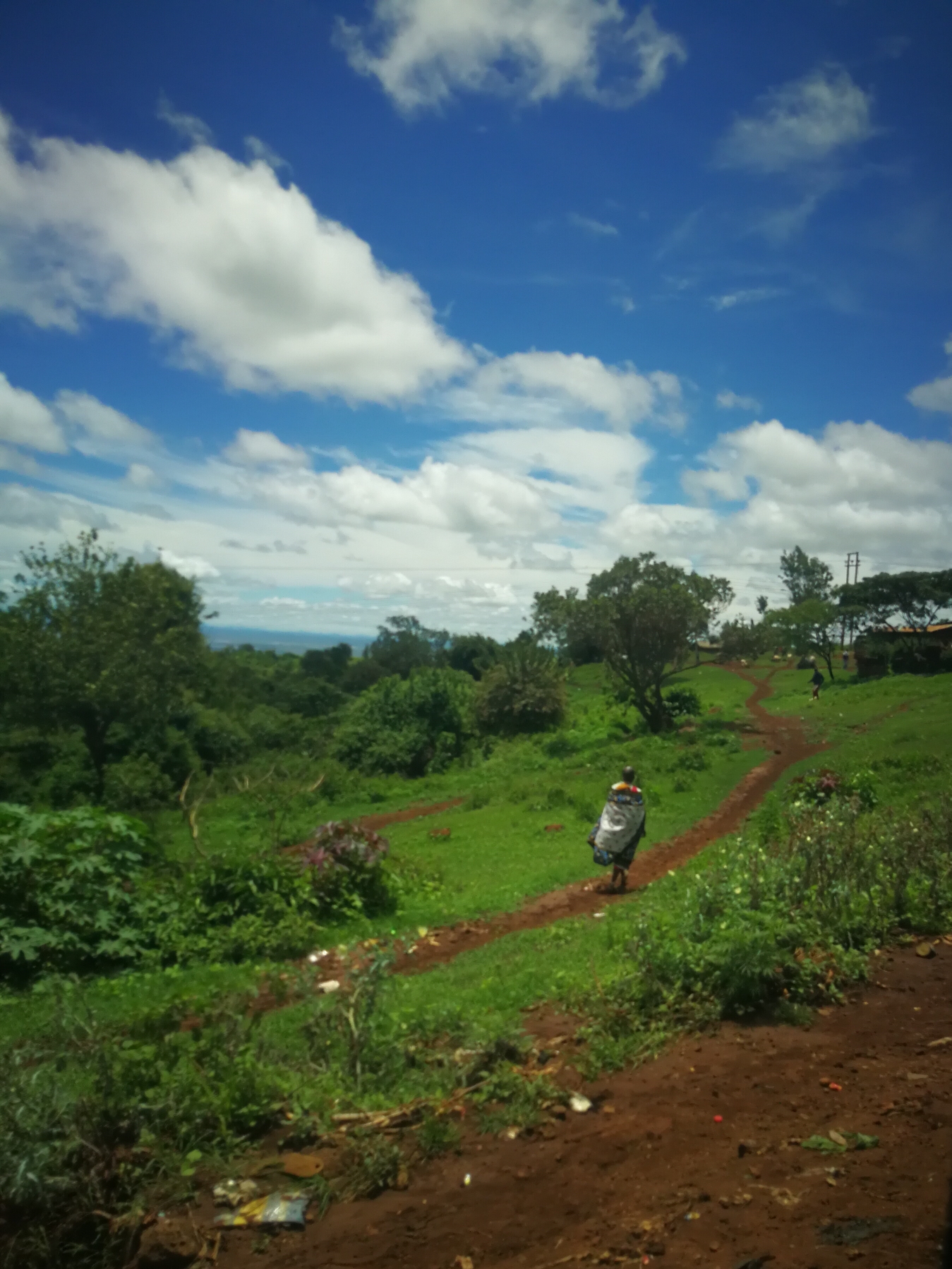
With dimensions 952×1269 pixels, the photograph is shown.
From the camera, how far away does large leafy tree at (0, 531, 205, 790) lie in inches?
973

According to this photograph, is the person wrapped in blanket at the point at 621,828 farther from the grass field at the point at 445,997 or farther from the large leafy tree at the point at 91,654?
the large leafy tree at the point at 91,654

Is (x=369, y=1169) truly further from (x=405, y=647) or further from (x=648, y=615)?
(x=405, y=647)

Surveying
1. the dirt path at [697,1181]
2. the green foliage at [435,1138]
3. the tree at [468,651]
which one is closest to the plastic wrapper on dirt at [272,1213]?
the dirt path at [697,1181]

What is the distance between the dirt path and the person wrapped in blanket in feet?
22.0

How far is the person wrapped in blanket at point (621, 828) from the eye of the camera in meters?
12.6

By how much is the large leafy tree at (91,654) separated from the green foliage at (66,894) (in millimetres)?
15115

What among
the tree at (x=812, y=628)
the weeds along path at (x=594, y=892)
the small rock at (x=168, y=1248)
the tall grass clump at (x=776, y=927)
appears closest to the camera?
the small rock at (x=168, y=1248)

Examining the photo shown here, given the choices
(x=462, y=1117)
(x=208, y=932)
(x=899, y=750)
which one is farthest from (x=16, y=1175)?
(x=899, y=750)

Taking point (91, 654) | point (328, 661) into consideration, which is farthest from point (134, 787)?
point (328, 661)

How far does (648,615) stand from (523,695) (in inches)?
341

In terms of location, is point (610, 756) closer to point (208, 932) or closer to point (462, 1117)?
point (208, 932)

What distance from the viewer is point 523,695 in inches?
1492

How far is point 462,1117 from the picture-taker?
532 cm

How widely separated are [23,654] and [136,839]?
1589 centimetres
